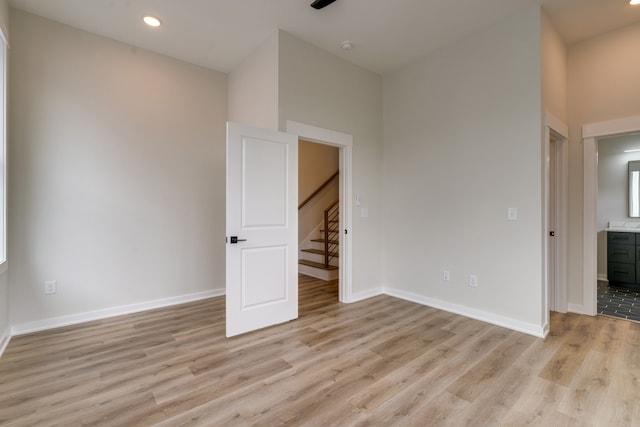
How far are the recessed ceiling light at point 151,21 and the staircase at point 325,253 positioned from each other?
3380mm

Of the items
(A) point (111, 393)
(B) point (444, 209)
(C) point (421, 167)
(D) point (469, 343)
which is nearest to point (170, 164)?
(A) point (111, 393)

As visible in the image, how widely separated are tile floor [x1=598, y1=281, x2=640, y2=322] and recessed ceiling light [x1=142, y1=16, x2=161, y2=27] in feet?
18.7

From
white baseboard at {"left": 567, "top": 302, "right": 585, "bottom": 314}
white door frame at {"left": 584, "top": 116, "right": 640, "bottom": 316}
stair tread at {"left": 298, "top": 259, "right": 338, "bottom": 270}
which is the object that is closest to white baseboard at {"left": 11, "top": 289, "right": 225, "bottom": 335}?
stair tread at {"left": 298, "top": 259, "right": 338, "bottom": 270}

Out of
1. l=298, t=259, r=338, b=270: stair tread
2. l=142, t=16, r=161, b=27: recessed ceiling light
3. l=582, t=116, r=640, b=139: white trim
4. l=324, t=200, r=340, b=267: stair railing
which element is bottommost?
l=298, t=259, r=338, b=270: stair tread

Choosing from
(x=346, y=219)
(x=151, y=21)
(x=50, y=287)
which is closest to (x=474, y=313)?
(x=346, y=219)

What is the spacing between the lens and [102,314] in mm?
3270

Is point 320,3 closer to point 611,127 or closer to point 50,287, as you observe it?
point 611,127

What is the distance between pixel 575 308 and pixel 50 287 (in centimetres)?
557

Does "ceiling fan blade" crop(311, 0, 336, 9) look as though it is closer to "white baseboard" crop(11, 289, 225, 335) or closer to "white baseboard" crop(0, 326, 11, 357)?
"white baseboard" crop(11, 289, 225, 335)

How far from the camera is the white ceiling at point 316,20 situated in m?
2.80

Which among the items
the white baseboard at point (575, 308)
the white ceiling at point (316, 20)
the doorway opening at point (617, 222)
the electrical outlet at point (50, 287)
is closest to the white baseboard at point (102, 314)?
the electrical outlet at point (50, 287)

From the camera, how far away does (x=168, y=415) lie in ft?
5.74

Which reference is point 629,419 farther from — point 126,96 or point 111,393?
point 126,96

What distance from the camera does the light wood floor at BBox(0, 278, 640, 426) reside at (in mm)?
1769
